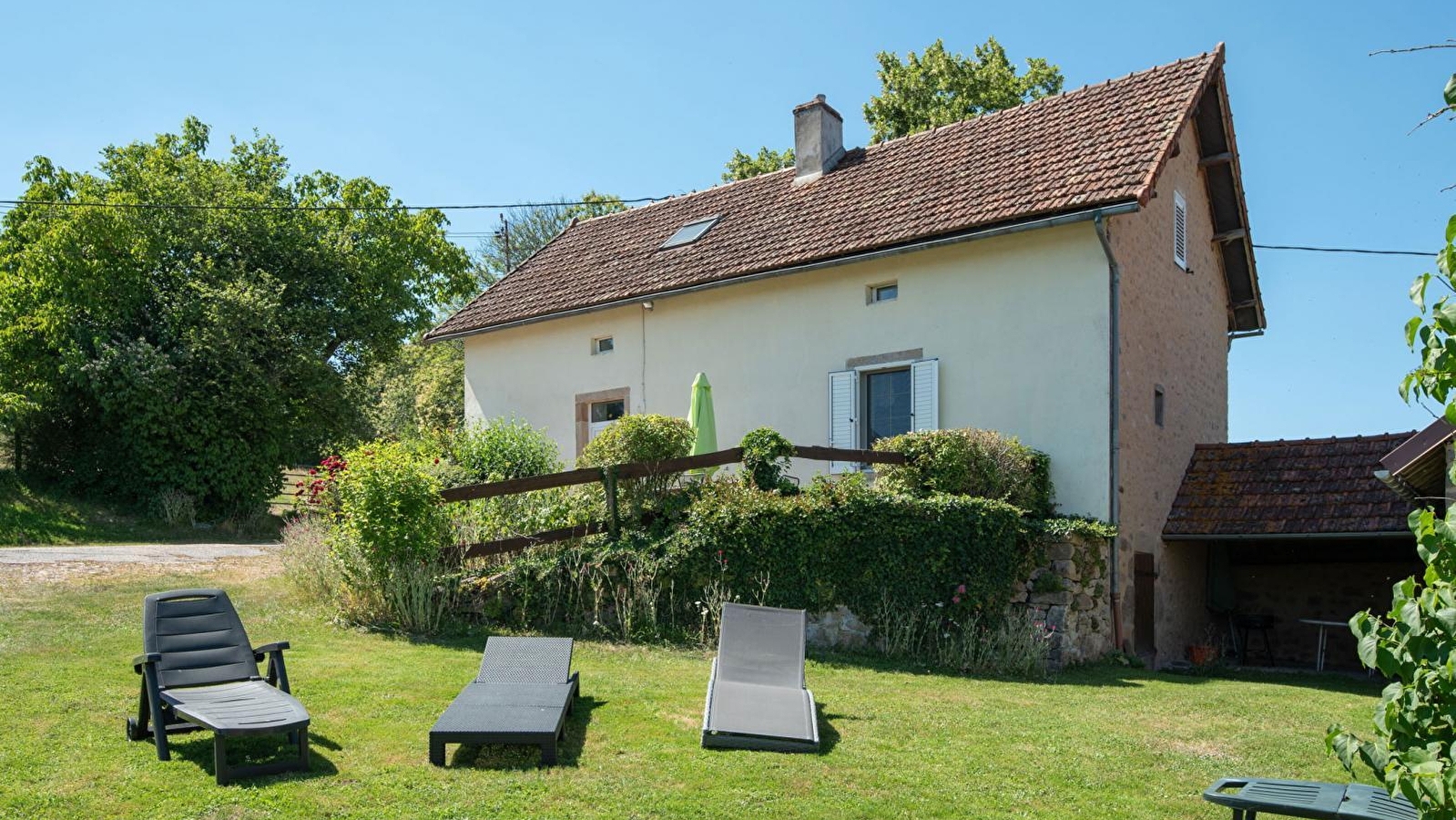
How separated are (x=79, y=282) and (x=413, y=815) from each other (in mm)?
20734

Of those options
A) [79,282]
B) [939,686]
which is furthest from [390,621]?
[79,282]

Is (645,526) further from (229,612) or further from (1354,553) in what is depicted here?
(1354,553)

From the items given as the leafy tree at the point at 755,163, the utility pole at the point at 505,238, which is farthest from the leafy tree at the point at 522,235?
the leafy tree at the point at 755,163

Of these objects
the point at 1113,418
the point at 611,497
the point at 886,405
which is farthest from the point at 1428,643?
the point at 886,405

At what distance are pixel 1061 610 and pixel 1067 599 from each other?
0.15 meters

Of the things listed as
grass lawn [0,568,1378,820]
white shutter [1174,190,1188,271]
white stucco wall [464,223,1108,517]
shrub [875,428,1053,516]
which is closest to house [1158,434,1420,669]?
shrub [875,428,1053,516]

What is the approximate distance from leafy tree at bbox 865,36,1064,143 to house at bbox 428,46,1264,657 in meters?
9.61

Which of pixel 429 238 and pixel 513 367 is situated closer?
pixel 513 367

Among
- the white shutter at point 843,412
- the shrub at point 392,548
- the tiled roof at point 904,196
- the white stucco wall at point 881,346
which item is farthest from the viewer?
the white shutter at point 843,412

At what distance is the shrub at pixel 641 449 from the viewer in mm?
12594

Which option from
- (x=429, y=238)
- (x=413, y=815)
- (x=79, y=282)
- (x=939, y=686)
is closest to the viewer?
(x=413, y=815)

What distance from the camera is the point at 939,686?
9.74 m

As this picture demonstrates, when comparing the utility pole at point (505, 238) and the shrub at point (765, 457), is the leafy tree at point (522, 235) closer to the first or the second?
the utility pole at point (505, 238)

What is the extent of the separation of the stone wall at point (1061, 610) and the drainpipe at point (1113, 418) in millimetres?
335
